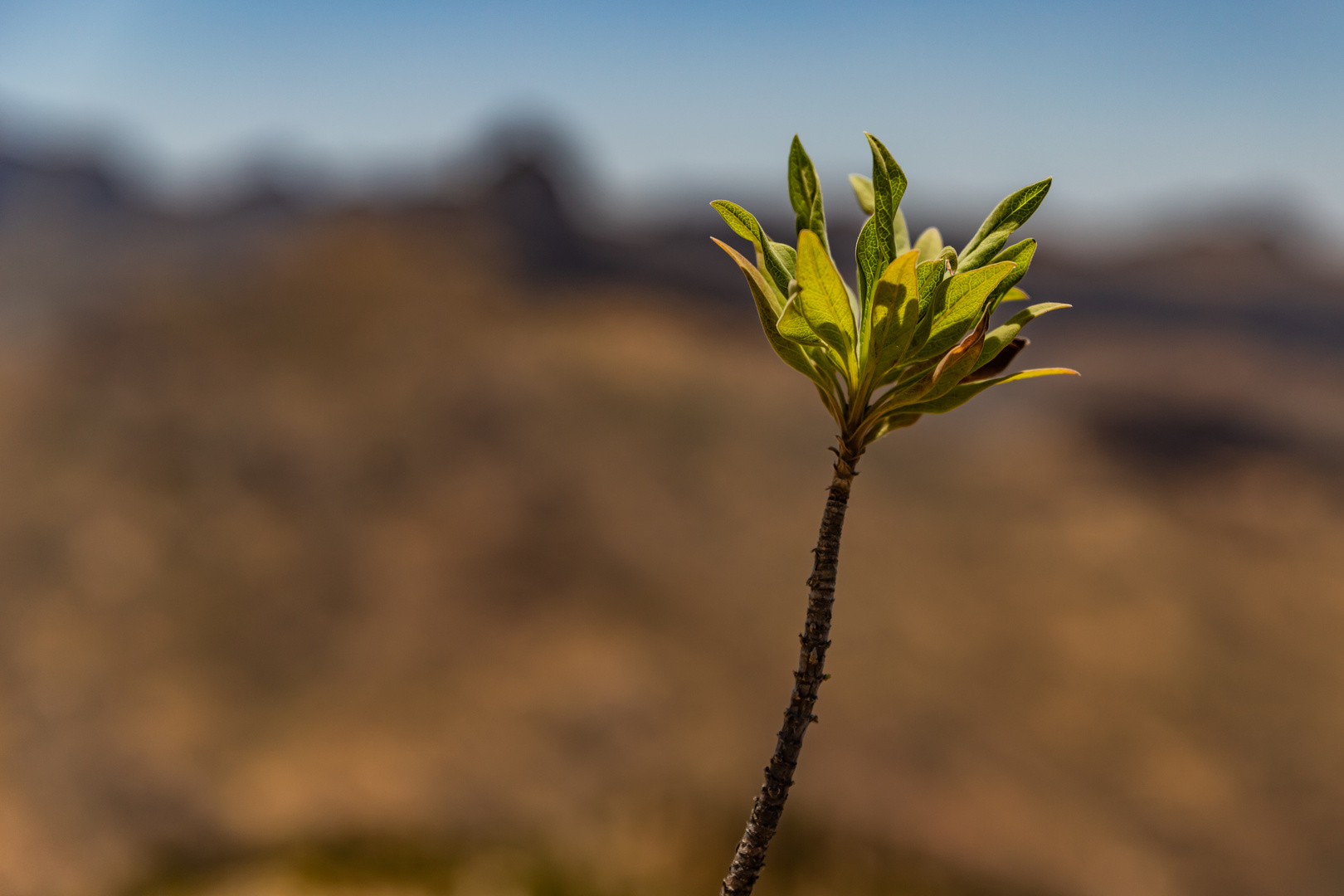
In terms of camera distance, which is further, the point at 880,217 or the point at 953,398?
the point at 953,398

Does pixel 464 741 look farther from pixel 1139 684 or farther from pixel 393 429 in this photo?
pixel 1139 684

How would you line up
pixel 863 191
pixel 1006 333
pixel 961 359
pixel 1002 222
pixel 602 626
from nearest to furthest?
pixel 961 359 → pixel 1006 333 → pixel 1002 222 → pixel 863 191 → pixel 602 626

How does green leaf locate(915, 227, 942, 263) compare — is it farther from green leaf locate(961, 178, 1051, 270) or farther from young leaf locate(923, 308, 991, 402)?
young leaf locate(923, 308, 991, 402)

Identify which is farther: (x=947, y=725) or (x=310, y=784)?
(x=947, y=725)

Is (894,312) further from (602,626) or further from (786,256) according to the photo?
(602,626)

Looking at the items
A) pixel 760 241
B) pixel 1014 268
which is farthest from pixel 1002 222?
pixel 760 241

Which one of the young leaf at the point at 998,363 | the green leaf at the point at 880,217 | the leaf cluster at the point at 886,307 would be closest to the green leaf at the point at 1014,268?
the leaf cluster at the point at 886,307

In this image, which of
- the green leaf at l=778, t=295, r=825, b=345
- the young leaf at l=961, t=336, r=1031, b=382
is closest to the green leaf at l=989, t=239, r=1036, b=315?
the young leaf at l=961, t=336, r=1031, b=382

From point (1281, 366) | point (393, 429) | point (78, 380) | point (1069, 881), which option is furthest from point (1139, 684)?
point (78, 380)
